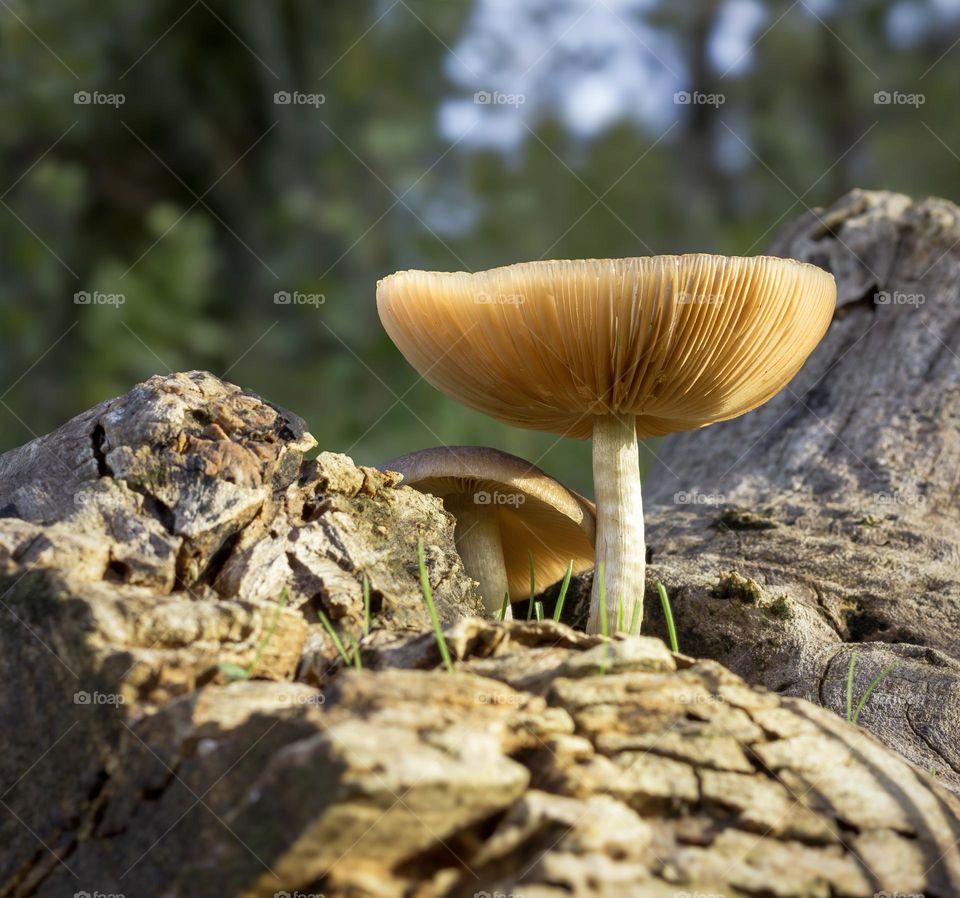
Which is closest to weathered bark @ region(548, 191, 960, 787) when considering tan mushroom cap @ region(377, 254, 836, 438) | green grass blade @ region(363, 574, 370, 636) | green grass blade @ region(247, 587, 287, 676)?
tan mushroom cap @ region(377, 254, 836, 438)

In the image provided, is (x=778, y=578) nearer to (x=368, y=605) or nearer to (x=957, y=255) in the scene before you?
(x=368, y=605)

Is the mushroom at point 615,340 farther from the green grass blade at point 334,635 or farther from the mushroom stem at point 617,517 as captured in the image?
the green grass blade at point 334,635

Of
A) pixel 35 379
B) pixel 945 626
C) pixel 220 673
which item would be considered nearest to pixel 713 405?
pixel 945 626

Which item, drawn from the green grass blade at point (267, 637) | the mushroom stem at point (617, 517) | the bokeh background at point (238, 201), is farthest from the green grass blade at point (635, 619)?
the bokeh background at point (238, 201)

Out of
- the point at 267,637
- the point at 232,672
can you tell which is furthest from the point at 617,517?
the point at 232,672

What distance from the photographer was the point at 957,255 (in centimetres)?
449

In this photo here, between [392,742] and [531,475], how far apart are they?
4.92 ft

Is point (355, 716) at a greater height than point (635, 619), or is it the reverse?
point (355, 716)

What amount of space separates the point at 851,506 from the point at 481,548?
163 centimetres

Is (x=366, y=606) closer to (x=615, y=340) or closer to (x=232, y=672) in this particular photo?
(x=232, y=672)

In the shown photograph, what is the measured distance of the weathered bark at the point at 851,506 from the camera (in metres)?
→ 2.78

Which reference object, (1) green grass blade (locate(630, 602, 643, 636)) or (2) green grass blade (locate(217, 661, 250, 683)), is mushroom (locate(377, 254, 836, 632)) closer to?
(1) green grass blade (locate(630, 602, 643, 636))

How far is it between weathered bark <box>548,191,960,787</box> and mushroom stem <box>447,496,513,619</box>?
15.1 inches

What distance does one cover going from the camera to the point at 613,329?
2.55 meters
